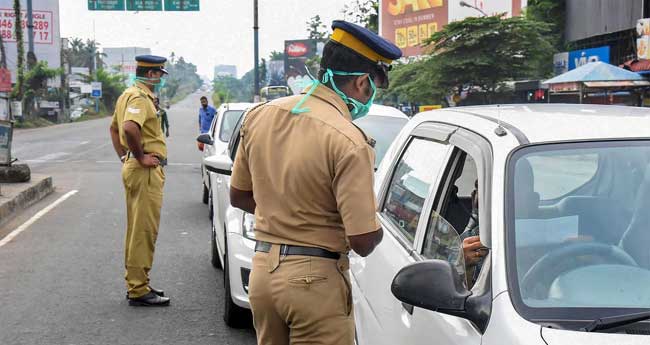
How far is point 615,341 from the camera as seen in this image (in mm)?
2111

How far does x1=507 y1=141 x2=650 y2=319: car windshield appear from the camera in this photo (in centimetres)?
240

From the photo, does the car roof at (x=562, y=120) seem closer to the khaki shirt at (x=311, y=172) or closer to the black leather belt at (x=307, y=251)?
the khaki shirt at (x=311, y=172)

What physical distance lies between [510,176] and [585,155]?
0.33 metres

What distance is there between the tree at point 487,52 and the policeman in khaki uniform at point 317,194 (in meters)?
22.5

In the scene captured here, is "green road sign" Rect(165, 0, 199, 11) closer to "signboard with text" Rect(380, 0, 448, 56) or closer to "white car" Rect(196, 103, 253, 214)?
"signboard with text" Rect(380, 0, 448, 56)

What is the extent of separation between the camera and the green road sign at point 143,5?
33.5 metres

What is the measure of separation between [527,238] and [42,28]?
53774 mm

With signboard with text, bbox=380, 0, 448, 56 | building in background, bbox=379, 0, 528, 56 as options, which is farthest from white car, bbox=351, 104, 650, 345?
signboard with text, bbox=380, 0, 448, 56

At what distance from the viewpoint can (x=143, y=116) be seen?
19.4 ft

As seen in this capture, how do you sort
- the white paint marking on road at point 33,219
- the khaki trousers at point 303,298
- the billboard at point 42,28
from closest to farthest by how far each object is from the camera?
the khaki trousers at point 303,298 → the white paint marking on road at point 33,219 → the billboard at point 42,28

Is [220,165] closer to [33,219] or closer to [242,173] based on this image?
[242,173]

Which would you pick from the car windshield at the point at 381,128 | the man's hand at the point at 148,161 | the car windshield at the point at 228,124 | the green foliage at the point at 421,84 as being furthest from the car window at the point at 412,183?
the green foliage at the point at 421,84

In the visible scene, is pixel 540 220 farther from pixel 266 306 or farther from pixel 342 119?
pixel 266 306

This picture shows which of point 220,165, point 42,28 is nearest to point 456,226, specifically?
point 220,165
